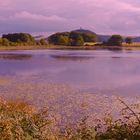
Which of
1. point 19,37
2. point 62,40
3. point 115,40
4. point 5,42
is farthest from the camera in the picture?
point 115,40

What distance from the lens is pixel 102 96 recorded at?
22375mm

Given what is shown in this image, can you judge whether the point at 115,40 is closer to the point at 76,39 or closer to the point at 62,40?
the point at 76,39

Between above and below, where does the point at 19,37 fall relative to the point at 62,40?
above

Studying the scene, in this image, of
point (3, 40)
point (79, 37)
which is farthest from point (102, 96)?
point (79, 37)

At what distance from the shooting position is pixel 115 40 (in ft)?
433

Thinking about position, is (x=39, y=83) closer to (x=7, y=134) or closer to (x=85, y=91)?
(x=85, y=91)

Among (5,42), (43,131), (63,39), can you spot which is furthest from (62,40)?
(43,131)

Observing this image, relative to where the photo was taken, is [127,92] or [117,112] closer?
[117,112]

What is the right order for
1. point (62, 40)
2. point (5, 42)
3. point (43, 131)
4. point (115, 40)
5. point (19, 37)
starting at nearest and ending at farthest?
point (43, 131), point (5, 42), point (19, 37), point (62, 40), point (115, 40)

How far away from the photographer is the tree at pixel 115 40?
130 meters

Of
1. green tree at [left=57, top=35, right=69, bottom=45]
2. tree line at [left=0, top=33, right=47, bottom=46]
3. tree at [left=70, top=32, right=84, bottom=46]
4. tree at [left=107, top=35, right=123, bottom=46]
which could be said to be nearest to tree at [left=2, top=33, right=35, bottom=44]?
tree line at [left=0, top=33, right=47, bottom=46]

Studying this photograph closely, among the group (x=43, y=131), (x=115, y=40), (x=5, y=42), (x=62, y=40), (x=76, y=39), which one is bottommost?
(x=115, y=40)

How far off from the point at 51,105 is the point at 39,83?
9.71m

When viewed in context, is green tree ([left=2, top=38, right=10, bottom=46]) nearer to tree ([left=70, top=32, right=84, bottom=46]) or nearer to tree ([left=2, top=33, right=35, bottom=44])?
tree ([left=2, top=33, right=35, bottom=44])
